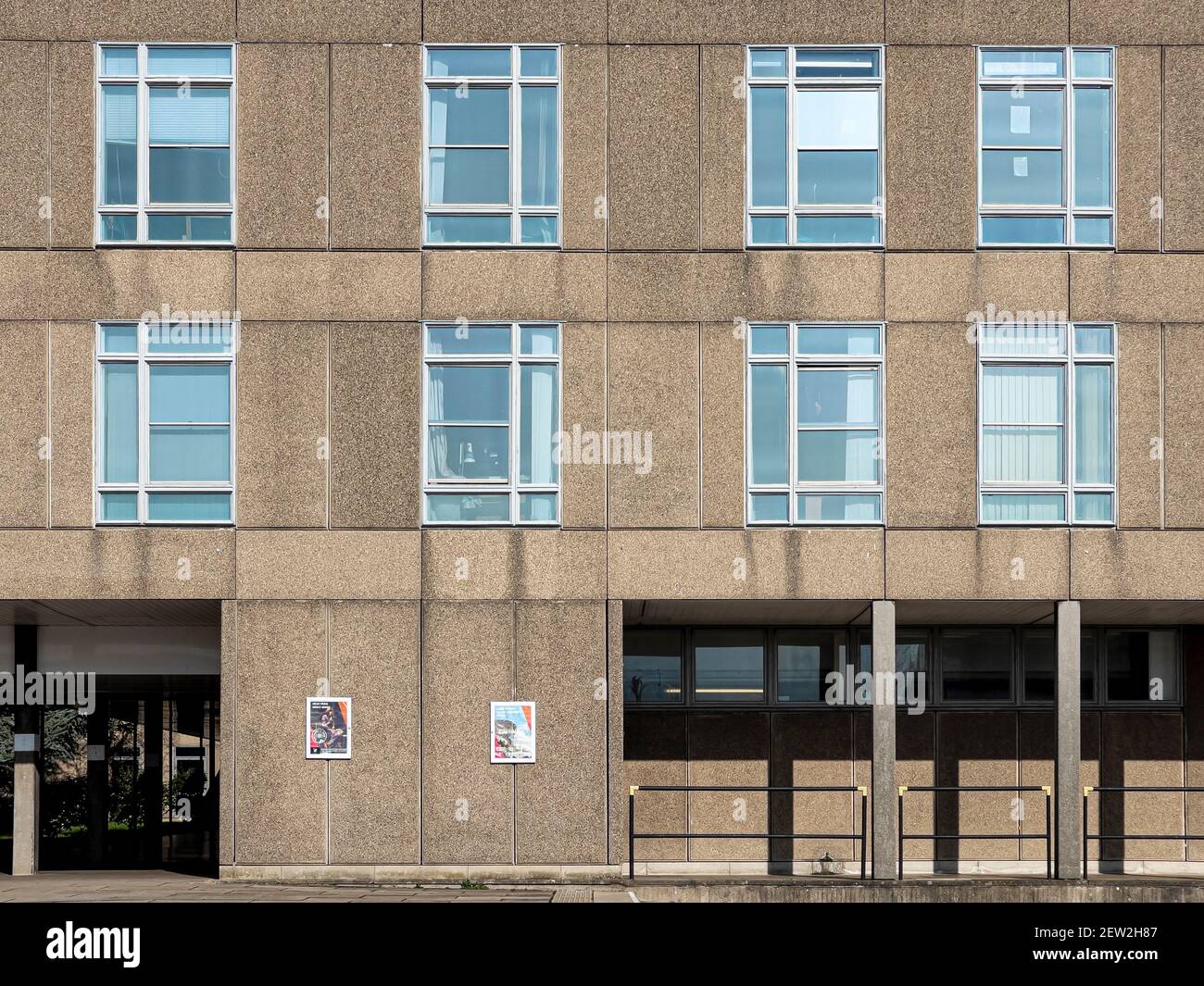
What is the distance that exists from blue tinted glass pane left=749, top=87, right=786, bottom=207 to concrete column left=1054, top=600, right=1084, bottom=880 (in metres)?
6.26

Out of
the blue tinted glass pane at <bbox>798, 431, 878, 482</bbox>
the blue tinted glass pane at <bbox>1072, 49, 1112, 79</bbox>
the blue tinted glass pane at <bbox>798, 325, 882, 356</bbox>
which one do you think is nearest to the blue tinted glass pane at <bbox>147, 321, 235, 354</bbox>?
the blue tinted glass pane at <bbox>798, 325, 882, 356</bbox>

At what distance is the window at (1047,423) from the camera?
1867cm

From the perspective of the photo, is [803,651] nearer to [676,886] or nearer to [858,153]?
[676,886]

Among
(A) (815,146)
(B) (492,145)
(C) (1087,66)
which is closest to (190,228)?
(B) (492,145)

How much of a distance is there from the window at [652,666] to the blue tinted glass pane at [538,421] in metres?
3.80

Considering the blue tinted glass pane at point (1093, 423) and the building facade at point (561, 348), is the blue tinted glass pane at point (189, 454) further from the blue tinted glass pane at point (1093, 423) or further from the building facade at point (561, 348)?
the blue tinted glass pane at point (1093, 423)

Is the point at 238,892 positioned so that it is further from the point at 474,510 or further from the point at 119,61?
the point at 119,61

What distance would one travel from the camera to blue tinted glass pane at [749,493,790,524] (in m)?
18.6

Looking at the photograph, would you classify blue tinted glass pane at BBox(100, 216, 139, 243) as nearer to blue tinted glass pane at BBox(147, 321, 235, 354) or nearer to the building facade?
the building facade

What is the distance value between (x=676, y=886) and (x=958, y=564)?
5.21 m

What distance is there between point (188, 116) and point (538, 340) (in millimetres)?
5211

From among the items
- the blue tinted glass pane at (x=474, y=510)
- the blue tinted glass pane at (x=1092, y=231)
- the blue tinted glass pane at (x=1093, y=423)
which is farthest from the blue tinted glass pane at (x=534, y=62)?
the blue tinted glass pane at (x=1093, y=423)

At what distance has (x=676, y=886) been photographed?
57.8 ft

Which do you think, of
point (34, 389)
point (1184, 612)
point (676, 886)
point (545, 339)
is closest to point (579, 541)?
point (545, 339)
